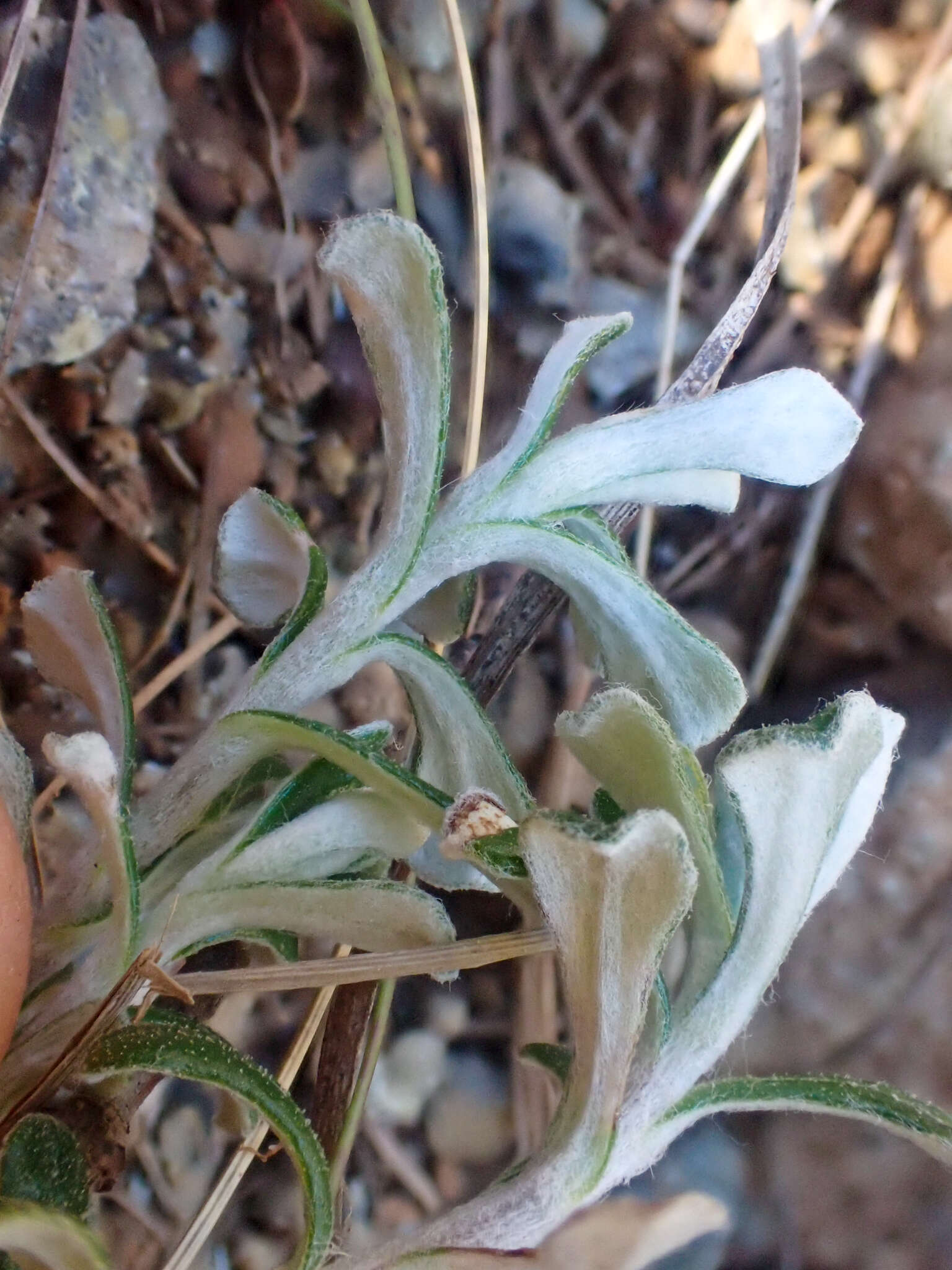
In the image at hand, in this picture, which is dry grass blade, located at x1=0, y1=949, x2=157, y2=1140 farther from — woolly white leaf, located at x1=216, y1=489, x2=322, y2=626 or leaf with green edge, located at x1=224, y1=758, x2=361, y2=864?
woolly white leaf, located at x1=216, y1=489, x2=322, y2=626

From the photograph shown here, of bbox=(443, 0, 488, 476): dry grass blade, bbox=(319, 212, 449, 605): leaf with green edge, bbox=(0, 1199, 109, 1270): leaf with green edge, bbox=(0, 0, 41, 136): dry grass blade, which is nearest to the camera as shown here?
bbox=(0, 1199, 109, 1270): leaf with green edge

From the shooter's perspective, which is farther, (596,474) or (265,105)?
(265,105)

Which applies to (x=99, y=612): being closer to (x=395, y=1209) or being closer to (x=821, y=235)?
(x=395, y=1209)

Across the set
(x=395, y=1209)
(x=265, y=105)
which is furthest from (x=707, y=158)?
(x=395, y=1209)

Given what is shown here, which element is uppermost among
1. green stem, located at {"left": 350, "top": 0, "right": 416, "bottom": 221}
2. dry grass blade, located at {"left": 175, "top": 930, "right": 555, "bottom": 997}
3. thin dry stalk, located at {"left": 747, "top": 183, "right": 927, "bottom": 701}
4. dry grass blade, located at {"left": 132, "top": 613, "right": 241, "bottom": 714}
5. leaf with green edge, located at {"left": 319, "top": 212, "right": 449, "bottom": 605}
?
green stem, located at {"left": 350, "top": 0, "right": 416, "bottom": 221}

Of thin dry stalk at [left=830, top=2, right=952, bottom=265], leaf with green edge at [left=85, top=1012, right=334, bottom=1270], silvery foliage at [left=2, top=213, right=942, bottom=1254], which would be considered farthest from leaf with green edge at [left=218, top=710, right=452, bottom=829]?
thin dry stalk at [left=830, top=2, right=952, bottom=265]

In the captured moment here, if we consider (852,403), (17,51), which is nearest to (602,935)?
(17,51)

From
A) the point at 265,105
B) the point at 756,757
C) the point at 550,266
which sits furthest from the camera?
the point at 550,266

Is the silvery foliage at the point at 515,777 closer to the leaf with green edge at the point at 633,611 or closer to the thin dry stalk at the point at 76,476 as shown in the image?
the leaf with green edge at the point at 633,611
